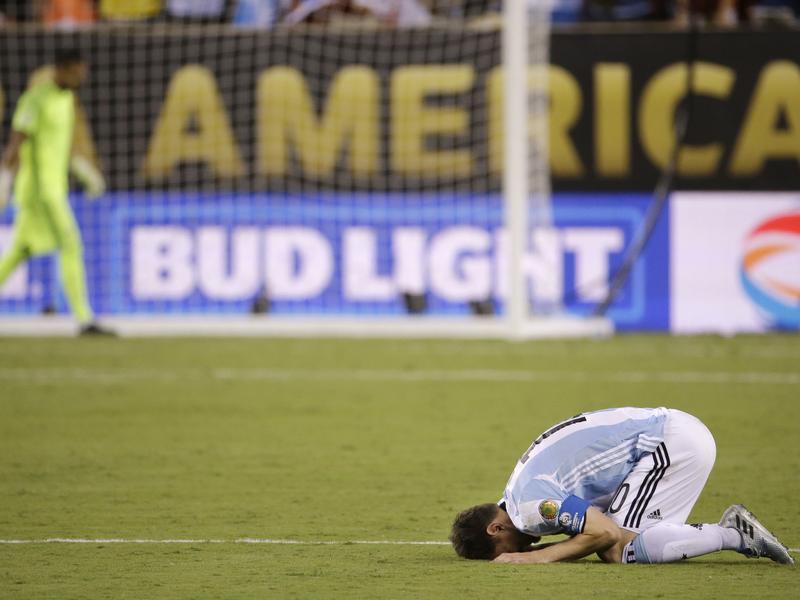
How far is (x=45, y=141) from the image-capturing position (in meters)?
15.9

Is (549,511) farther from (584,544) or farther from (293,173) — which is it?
(293,173)

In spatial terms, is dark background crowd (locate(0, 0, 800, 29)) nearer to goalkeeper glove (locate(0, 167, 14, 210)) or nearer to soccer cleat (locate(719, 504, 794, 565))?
goalkeeper glove (locate(0, 167, 14, 210))

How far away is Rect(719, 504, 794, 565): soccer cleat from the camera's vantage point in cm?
668

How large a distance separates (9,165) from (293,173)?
2.85 m

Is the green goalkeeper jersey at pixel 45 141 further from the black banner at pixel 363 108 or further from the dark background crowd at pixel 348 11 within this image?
the dark background crowd at pixel 348 11

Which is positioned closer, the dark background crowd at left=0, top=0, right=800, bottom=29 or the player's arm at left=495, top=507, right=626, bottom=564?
the player's arm at left=495, top=507, right=626, bottom=564

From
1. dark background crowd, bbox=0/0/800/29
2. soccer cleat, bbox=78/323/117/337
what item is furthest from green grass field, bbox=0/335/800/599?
dark background crowd, bbox=0/0/800/29

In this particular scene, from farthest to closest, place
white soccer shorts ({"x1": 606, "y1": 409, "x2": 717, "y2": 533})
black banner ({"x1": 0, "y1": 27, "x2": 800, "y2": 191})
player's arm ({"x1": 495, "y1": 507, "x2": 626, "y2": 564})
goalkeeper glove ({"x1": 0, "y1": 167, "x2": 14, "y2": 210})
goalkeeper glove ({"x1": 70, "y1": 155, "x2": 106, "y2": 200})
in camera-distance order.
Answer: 1. black banner ({"x1": 0, "y1": 27, "x2": 800, "y2": 191})
2. goalkeeper glove ({"x1": 70, "y1": 155, "x2": 106, "y2": 200})
3. goalkeeper glove ({"x1": 0, "y1": 167, "x2": 14, "y2": 210})
4. white soccer shorts ({"x1": 606, "y1": 409, "x2": 717, "y2": 533})
5. player's arm ({"x1": 495, "y1": 507, "x2": 626, "y2": 564})

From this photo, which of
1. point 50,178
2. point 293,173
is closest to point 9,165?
point 50,178

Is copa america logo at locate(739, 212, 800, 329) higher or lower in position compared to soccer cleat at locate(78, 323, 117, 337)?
higher

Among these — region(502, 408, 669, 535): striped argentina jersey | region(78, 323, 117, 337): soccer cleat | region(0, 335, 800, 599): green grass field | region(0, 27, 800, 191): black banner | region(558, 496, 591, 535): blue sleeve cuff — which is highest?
region(0, 27, 800, 191): black banner

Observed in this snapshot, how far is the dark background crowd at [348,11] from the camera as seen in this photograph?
57.0 ft

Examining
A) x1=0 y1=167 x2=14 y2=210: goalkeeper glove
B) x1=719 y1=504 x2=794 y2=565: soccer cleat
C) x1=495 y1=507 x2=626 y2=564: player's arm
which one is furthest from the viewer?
x1=0 y1=167 x2=14 y2=210: goalkeeper glove

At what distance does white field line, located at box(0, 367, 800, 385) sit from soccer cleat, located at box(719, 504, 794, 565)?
20.4ft
